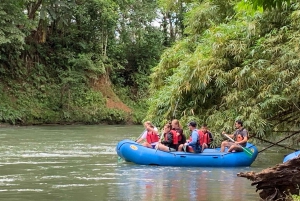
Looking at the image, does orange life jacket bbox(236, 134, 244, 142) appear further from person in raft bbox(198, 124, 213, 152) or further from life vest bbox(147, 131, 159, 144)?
life vest bbox(147, 131, 159, 144)

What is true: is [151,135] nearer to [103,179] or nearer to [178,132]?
[178,132]

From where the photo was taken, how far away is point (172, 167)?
11539mm

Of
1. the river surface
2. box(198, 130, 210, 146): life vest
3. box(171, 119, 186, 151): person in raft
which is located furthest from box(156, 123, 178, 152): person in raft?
the river surface

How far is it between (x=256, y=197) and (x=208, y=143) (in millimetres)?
4988

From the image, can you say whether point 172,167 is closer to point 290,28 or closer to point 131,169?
point 131,169

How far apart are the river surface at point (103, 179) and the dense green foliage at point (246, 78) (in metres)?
1.29

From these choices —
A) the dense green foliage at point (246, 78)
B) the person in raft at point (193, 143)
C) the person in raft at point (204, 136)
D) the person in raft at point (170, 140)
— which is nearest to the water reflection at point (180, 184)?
the person in raft at point (193, 143)

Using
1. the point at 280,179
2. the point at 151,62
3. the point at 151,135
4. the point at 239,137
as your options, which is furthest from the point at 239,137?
the point at 151,62

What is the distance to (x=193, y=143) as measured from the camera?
1163 cm

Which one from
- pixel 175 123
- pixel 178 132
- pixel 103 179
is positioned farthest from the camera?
pixel 178 132

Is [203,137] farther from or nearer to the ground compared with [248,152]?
farther from the ground

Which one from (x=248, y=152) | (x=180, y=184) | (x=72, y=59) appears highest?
(x=72, y=59)

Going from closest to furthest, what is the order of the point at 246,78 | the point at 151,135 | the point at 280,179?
the point at 280,179 < the point at 246,78 < the point at 151,135

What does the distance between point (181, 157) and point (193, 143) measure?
403 mm
